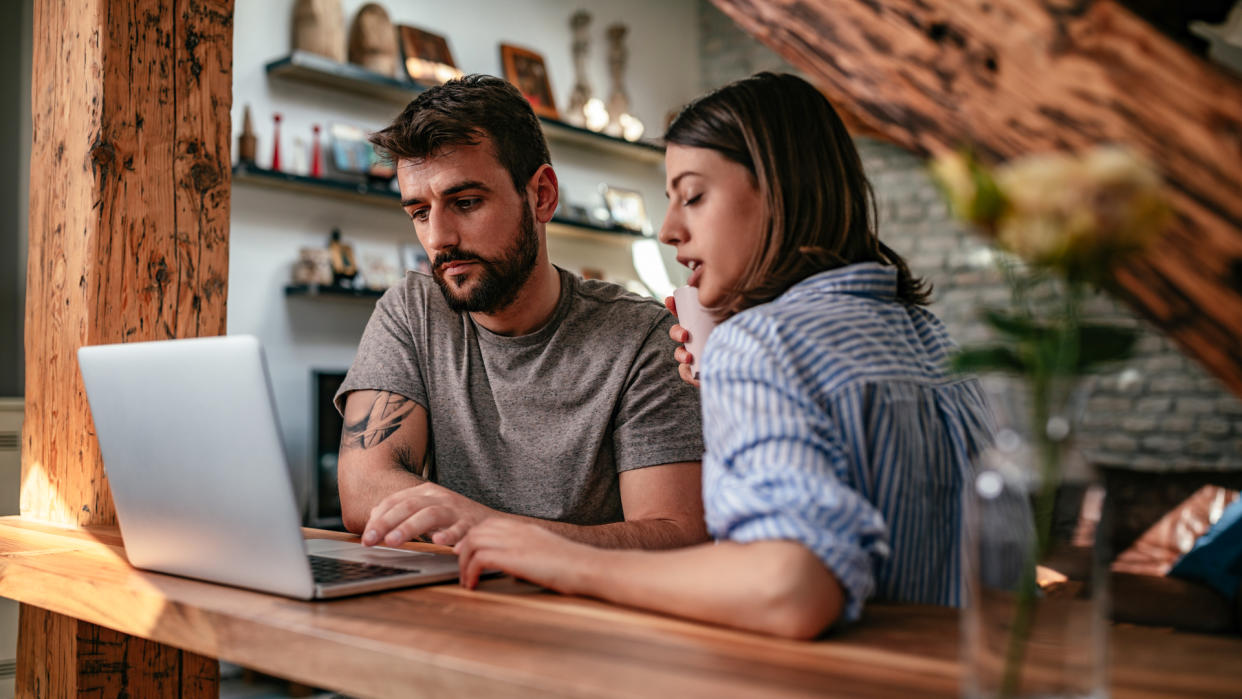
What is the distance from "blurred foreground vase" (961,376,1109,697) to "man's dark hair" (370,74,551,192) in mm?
1308

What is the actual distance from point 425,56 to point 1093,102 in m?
3.85

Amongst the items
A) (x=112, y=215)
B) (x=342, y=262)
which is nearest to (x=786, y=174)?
(x=112, y=215)

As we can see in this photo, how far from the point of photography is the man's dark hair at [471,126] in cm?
173

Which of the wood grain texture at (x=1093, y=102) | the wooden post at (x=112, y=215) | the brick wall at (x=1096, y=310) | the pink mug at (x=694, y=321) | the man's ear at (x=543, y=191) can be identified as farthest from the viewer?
the brick wall at (x=1096, y=310)

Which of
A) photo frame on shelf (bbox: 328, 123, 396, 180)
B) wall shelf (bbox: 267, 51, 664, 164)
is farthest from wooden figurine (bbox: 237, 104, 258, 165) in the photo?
photo frame on shelf (bbox: 328, 123, 396, 180)

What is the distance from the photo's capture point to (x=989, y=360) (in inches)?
22.3

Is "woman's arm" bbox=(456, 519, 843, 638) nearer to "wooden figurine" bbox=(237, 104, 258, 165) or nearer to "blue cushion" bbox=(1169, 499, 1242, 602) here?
"blue cushion" bbox=(1169, 499, 1242, 602)

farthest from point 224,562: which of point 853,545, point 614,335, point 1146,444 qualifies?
point 1146,444

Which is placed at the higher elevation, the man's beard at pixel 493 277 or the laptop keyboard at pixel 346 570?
the man's beard at pixel 493 277

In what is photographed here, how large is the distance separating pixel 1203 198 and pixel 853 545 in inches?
14.3

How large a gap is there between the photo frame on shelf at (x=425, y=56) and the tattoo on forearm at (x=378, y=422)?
2.64m

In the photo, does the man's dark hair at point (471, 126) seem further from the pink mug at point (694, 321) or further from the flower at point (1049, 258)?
the flower at point (1049, 258)

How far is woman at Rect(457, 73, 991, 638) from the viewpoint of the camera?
81cm

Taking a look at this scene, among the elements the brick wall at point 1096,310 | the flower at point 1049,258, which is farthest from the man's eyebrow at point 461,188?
the brick wall at point 1096,310
